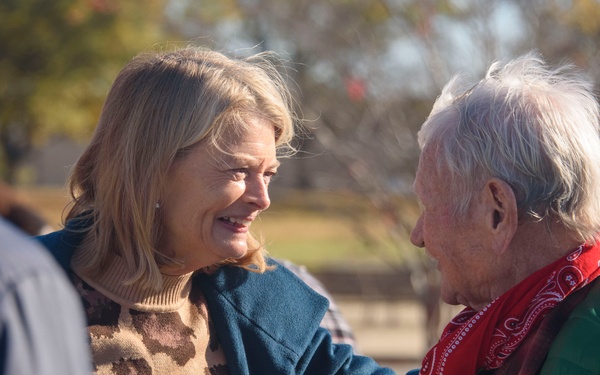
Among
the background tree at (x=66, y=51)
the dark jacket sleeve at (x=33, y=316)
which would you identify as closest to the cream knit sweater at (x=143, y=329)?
the dark jacket sleeve at (x=33, y=316)

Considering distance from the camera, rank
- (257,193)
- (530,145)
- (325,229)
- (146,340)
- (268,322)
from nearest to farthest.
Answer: (530,145) → (146,340) → (257,193) → (268,322) → (325,229)

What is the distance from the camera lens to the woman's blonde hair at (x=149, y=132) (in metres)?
2.77

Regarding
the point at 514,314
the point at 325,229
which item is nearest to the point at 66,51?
the point at 325,229

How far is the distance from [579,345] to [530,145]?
1.74ft

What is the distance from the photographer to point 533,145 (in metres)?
2.49

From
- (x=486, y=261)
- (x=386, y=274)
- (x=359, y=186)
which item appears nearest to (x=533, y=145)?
(x=486, y=261)

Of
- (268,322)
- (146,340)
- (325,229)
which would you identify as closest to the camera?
(146,340)

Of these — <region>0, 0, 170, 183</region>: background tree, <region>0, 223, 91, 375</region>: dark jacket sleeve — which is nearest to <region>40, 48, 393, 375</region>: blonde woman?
<region>0, 223, 91, 375</region>: dark jacket sleeve

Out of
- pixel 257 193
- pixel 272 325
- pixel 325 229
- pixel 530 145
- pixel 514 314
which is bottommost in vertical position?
pixel 325 229

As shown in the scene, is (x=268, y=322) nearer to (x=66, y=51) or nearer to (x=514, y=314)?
(x=514, y=314)

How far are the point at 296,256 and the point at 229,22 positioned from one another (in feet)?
32.0

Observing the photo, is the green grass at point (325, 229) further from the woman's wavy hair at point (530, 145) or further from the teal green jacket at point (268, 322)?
the woman's wavy hair at point (530, 145)

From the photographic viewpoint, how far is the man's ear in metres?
2.52

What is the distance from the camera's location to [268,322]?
2996 mm
